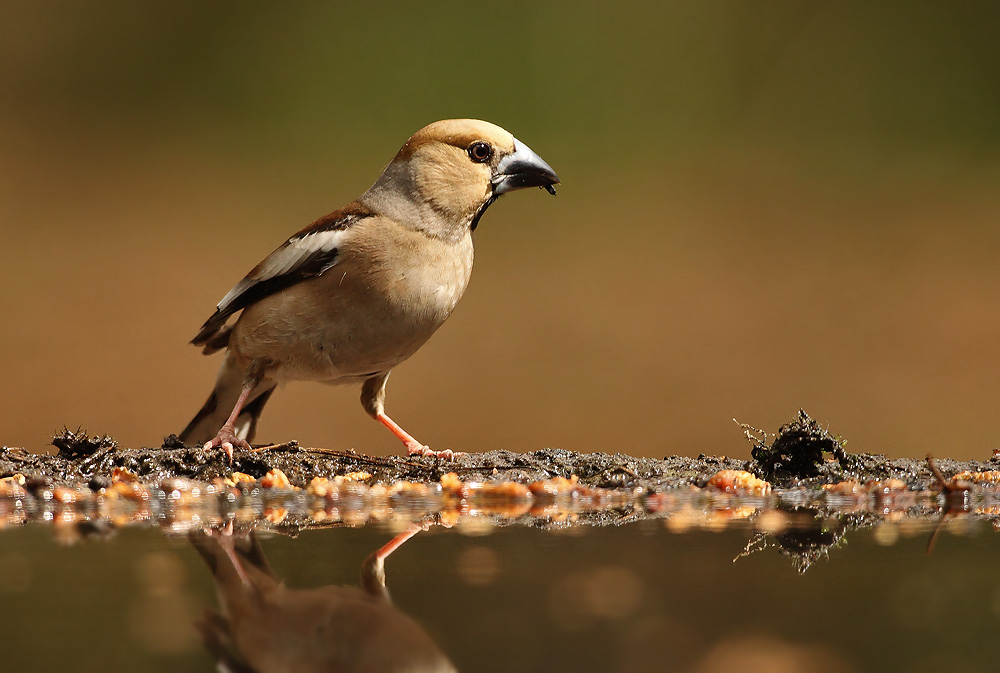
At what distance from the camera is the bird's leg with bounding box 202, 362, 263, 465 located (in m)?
4.23

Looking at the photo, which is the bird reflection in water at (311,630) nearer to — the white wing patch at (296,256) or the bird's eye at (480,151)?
the white wing patch at (296,256)

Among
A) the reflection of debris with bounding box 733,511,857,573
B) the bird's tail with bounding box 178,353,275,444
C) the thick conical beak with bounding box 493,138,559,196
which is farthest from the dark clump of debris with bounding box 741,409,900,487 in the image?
the bird's tail with bounding box 178,353,275,444

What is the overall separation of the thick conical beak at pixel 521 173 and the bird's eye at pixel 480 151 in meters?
0.07

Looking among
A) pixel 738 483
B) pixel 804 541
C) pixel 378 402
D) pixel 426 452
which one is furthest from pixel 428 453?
pixel 804 541

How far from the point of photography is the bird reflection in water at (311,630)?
3.81ft

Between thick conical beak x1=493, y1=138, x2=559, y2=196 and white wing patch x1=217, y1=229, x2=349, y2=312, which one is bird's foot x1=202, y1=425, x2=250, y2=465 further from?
thick conical beak x1=493, y1=138, x2=559, y2=196

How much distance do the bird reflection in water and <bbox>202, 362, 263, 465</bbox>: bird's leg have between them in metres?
Result: 2.62

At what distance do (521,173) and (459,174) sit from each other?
0.29 metres

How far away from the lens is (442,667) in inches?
44.8

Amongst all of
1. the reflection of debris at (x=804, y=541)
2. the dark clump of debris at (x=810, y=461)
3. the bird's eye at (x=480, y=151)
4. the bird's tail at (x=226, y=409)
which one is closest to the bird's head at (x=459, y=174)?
the bird's eye at (x=480, y=151)

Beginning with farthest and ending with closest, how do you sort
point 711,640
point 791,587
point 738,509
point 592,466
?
1. point 592,466
2. point 738,509
3. point 791,587
4. point 711,640

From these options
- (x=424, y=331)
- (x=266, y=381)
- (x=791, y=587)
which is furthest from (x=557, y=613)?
(x=266, y=381)

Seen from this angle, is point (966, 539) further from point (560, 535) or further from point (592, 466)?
point (592, 466)

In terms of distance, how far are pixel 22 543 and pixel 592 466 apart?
1990 millimetres
